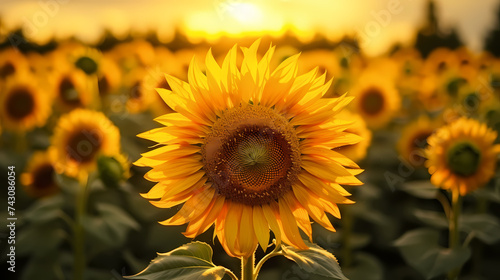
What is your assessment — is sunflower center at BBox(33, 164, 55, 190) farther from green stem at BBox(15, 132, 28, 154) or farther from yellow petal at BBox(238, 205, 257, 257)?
yellow petal at BBox(238, 205, 257, 257)

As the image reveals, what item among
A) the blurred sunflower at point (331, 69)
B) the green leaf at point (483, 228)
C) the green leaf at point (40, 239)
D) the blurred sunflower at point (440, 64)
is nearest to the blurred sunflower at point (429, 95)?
the blurred sunflower at point (331, 69)

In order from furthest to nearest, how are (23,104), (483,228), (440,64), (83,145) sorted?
(440,64) → (23,104) → (83,145) → (483,228)

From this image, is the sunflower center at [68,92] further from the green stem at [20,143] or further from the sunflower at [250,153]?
the sunflower at [250,153]

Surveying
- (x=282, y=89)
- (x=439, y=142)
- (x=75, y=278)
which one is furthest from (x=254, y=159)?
(x=75, y=278)

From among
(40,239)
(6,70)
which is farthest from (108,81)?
(40,239)

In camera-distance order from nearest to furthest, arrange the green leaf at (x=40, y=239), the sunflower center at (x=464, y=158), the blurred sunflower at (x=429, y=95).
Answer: the sunflower center at (x=464, y=158)
the green leaf at (x=40, y=239)
the blurred sunflower at (x=429, y=95)

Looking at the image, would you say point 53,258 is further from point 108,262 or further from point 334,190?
point 334,190

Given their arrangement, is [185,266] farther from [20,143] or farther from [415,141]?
[20,143]
